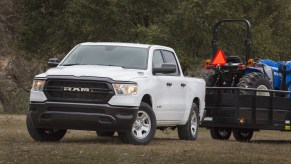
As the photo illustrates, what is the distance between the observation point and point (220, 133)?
21344 mm

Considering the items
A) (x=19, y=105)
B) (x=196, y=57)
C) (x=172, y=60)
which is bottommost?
(x=19, y=105)

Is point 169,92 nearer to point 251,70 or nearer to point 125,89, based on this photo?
point 125,89

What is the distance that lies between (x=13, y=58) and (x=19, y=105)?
3.50 meters

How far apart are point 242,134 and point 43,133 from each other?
23.8ft

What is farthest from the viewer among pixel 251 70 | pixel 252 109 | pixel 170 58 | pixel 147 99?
pixel 251 70

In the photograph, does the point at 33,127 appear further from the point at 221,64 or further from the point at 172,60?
the point at 221,64

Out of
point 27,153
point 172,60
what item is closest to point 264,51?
point 172,60

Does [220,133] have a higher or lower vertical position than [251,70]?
lower

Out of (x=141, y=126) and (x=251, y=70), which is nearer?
(x=141, y=126)

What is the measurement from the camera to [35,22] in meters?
38.9

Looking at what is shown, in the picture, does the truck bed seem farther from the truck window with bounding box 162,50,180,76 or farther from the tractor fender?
the truck window with bounding box 162,50,180,76

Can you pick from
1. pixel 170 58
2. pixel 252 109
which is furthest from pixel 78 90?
pixel 252 109

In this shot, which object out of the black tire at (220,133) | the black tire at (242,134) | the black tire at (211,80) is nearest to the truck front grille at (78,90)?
→ the black tire at (211,80)

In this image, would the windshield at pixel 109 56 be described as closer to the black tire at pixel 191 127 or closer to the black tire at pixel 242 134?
the black tire at pixel 191 127
